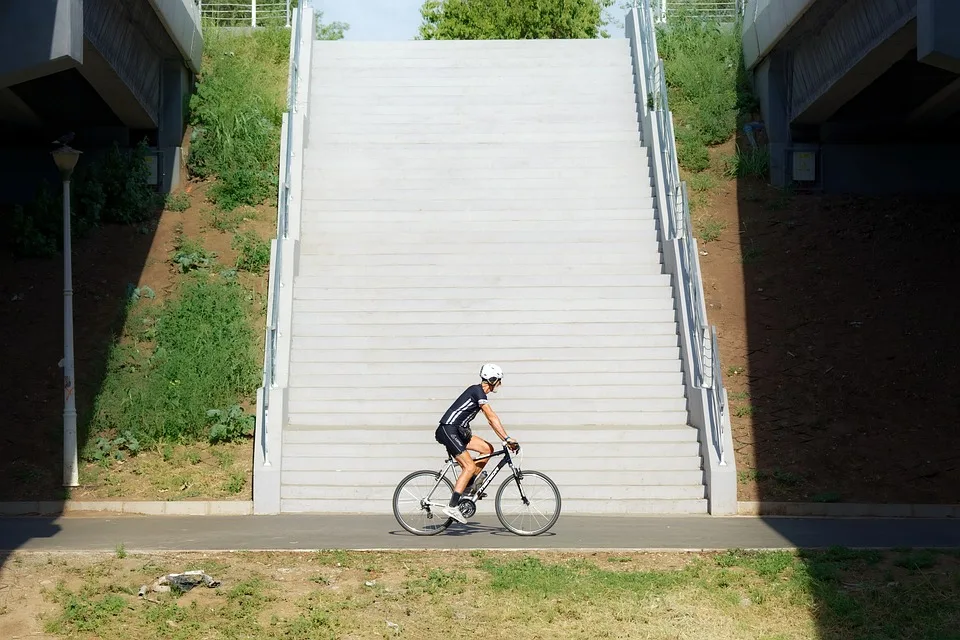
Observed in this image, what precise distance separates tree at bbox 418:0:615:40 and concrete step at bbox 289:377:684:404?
2371cm

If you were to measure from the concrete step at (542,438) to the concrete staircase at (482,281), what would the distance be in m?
0.02

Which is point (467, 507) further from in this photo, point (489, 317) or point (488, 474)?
point (489, 317)

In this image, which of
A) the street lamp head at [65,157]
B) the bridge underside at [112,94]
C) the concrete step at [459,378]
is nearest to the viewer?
the street lamp head at [65,157]

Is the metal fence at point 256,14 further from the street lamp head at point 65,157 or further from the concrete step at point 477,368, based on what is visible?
the concrete step at point 477,368

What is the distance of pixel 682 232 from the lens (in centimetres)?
1867

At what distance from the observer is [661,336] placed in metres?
16.9

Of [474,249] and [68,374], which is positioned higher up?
[474,249]

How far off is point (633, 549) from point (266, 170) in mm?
12430

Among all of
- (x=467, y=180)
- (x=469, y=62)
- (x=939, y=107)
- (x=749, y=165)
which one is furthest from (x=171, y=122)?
(x=939, y=107)

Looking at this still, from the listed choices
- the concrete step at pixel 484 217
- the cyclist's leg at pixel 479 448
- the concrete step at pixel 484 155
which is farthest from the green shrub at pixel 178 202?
the cyclist's leg at pixel 479 448

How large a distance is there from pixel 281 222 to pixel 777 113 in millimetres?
9455

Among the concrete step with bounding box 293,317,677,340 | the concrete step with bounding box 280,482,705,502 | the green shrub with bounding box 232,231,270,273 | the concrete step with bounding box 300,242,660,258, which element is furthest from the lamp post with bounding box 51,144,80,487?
the concrete step with bounding box 300,242,660,258

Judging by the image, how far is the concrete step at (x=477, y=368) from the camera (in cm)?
1630

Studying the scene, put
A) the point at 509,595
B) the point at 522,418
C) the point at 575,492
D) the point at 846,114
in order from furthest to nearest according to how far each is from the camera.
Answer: the point at 846,114, the point at 522,418, the point at 575,492, the point at 509,595
